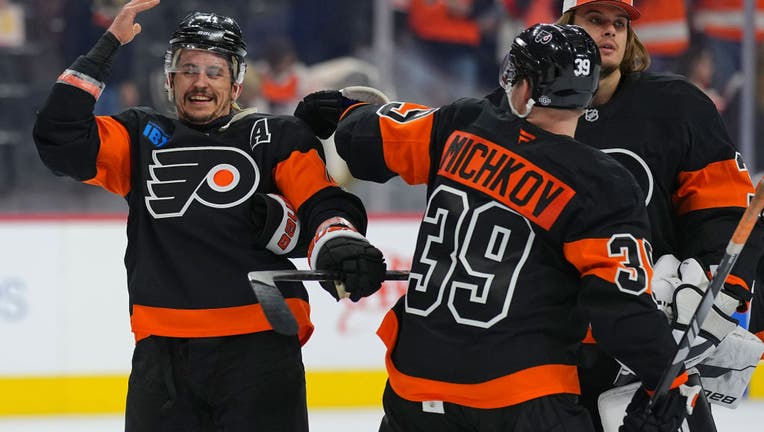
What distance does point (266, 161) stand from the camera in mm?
2371

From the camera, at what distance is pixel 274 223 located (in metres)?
2.28

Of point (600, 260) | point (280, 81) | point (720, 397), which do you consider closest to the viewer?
point (600, 260)

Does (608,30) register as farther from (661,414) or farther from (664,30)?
(664,30)

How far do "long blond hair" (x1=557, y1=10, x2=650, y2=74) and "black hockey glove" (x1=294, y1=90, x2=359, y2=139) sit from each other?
46cm

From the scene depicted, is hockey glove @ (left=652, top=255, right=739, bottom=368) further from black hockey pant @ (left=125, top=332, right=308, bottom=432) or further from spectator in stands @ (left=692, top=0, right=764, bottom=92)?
spectator in stands @ (left=692, top=0, right=764, bottom=92)

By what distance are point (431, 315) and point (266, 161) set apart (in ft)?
1.83

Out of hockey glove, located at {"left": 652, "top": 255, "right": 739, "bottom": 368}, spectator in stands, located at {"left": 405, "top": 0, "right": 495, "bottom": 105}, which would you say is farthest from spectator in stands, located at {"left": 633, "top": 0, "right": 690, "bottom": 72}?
hockey glove, located at {"left": 652, "top": 255, "right": 739, "bottom": 368}

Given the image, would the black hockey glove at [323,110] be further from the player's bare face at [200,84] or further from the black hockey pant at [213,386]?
the black hockey pant at [213,386]

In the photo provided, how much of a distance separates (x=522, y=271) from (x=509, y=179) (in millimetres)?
151

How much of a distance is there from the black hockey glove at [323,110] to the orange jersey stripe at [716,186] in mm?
685

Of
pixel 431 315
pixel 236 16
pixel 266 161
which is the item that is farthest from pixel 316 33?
pixel 431 315

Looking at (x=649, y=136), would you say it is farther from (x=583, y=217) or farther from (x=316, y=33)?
(x=316, y=33)

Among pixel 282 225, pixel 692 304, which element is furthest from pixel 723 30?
pixel 282 225

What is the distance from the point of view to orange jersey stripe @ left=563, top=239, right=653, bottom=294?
1875mm
